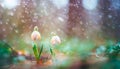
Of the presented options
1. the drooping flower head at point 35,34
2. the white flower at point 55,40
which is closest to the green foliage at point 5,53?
the drooping flower head at point 35,34

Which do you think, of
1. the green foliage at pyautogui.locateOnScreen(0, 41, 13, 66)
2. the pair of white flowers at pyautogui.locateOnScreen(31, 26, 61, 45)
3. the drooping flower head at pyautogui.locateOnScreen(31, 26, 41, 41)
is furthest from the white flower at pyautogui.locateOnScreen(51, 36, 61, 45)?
the green foliage at pyautogui.locateOnScreen(0, 41, 13, 66)

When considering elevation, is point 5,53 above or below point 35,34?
below

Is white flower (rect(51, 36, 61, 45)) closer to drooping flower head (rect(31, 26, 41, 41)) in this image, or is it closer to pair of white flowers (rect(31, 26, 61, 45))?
pair of white flowers (rect(31, 26, 61, 45))

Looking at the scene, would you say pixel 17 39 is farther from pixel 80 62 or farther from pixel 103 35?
pixel 103 35

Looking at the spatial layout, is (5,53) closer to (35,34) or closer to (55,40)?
(35,34)

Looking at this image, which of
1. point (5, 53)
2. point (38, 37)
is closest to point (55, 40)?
point (38, 37)

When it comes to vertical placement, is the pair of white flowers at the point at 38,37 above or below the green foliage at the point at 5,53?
above

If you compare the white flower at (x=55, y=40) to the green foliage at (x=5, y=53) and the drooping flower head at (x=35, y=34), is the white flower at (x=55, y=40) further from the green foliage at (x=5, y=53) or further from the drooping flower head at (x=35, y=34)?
the green foliage at (x=5, y=53)

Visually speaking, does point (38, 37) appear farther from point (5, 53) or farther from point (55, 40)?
point (5, 53)

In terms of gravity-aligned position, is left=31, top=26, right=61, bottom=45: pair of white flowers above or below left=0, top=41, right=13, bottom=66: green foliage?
above

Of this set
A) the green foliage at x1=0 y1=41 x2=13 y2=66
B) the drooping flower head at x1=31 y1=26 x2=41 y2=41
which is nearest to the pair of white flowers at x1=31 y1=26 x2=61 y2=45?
the drooping flower head at x1=31 y1=26 x2=41 y2=41

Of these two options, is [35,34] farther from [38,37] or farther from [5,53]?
[5,53]

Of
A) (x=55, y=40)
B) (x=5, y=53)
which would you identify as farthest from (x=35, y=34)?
(x=5, y=53)
